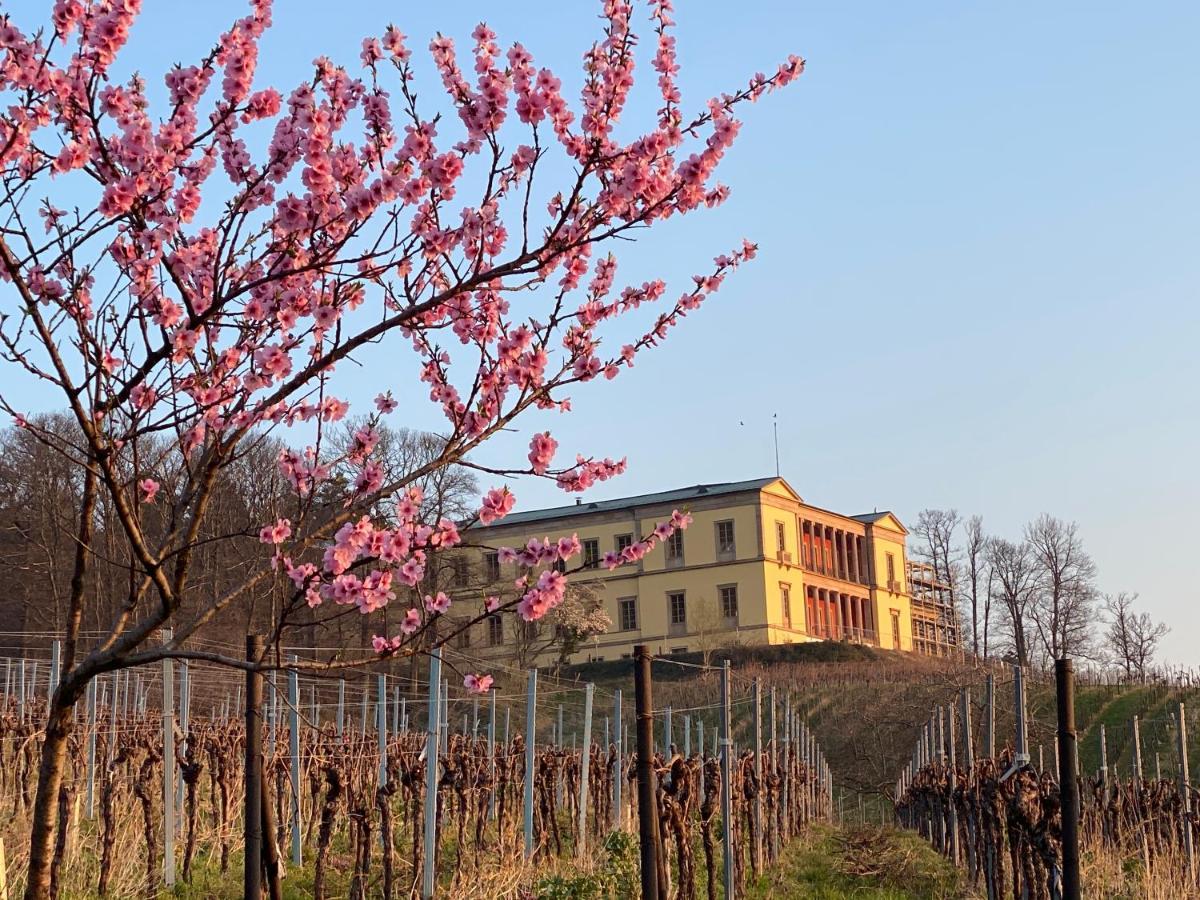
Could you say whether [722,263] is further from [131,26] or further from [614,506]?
[614,506]

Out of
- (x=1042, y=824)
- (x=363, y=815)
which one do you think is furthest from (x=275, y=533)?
(x=363, y=815)

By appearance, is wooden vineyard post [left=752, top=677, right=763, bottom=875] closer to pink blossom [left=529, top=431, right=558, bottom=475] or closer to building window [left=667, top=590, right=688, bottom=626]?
pink blossom [left=529, top=431, right=558, bottom=475]

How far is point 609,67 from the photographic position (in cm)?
577

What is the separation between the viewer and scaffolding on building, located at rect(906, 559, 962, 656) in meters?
80.3

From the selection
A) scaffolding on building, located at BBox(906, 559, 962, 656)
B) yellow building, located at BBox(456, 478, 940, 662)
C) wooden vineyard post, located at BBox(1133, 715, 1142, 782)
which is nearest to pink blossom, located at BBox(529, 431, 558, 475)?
wooden vineyard post, located at BBox(1133, 715, 1142, 782)

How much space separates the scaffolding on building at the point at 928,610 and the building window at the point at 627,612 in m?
18.5

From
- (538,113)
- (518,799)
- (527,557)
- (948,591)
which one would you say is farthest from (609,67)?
(948,591)

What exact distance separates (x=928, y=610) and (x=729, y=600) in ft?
64.1

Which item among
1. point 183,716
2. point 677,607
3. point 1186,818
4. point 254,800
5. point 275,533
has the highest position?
point 677,607

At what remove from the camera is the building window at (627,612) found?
226ft

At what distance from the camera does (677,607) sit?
68312mm

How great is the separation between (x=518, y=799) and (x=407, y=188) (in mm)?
16127

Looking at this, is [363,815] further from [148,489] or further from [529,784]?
[148,489]

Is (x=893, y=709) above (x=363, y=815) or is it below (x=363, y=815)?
above
